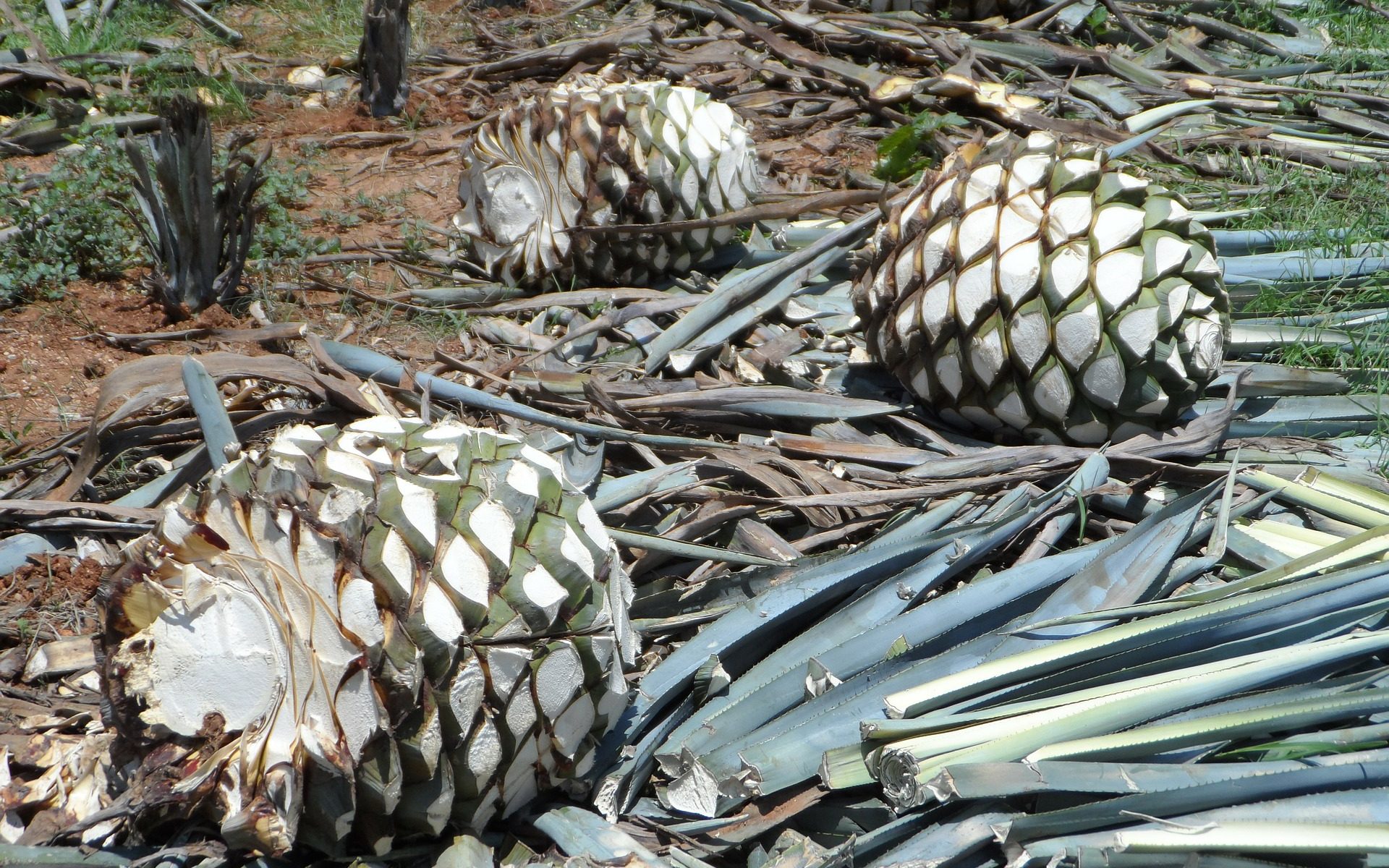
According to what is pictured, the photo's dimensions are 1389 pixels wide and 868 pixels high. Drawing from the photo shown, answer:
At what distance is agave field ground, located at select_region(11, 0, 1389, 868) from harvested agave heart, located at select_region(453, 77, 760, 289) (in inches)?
0.7

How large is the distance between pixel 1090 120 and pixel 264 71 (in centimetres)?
358

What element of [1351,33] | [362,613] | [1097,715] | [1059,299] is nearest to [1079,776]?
[1097,715]

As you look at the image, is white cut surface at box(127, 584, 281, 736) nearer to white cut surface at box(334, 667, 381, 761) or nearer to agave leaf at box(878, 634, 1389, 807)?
white cut surface at box(334, 667, 381, 761)

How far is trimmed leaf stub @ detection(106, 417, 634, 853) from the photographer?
1.28m

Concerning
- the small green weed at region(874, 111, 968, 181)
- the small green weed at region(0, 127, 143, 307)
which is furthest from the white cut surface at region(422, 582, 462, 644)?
the small green weed at region(874, 111, 968, 181)

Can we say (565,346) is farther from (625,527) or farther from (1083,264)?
(1083,264)

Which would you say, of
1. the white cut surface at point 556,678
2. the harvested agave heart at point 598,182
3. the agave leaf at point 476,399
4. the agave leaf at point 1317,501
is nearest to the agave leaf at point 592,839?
the white cut surface at point 556,678

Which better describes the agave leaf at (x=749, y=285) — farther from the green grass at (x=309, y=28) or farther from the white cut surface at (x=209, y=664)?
the green grass at (x=309, y=28)

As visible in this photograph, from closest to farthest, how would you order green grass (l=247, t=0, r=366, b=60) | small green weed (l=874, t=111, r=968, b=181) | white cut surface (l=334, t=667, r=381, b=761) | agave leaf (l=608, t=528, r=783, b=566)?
1. white cut surface (l=334, t=667, r=381, b=761)
2. agave leaf (l=608, t=528, r=783, b=566)
3. small green weed (l=874, t=111, r=968, b=181)
4. green grass (l=247, t=0, r=366, b=60)

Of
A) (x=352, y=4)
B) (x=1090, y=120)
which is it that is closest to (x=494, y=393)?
(x=1090, y=120)

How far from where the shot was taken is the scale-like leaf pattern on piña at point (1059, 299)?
2088 millimetres

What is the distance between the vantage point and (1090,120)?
154 inches

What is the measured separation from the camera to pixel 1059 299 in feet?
6.86

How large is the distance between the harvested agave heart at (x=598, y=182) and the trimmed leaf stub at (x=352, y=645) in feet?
5.15
